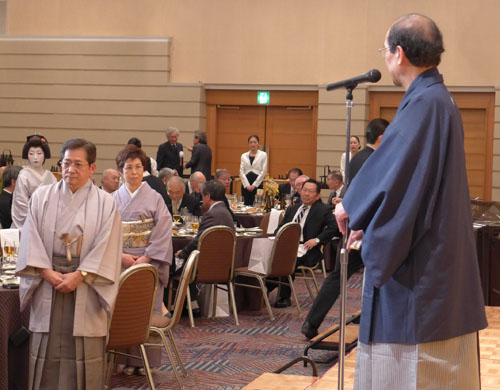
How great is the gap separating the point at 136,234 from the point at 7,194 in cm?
293

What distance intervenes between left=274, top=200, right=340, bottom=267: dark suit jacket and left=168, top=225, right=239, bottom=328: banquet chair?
1061 mm

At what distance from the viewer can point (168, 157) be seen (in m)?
13.1

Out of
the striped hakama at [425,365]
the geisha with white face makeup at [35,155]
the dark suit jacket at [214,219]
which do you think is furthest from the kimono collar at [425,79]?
the geisha with white face makeup at [35,155]

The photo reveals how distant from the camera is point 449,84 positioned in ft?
45.1

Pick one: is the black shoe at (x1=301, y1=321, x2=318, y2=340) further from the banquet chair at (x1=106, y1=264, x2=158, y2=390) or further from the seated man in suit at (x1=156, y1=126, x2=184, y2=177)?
the seated man in suit at (x1=156, y1=126, x2=184, y2=177)

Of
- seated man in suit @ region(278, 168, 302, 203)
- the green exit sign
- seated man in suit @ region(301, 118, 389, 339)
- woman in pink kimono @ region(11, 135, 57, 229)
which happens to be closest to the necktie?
seated man in suit @ region(301, 118, 389, 339)

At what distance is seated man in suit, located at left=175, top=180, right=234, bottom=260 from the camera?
6605 millimetres

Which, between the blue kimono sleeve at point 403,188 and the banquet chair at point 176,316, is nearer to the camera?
the blue kimono sleeve at point 403,188

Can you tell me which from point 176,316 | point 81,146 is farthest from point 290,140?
point 81,146

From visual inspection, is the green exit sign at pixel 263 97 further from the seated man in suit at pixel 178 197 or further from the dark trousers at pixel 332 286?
the dark trousers at pixel 332 286

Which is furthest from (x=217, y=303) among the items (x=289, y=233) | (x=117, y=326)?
(x=117, y=326)

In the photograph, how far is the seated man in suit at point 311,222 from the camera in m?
7.33

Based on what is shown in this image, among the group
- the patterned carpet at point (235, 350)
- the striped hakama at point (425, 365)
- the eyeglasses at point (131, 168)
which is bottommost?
the patterned carpet at point (235, 350)

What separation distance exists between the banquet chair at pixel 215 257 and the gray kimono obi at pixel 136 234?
4.17 feet
